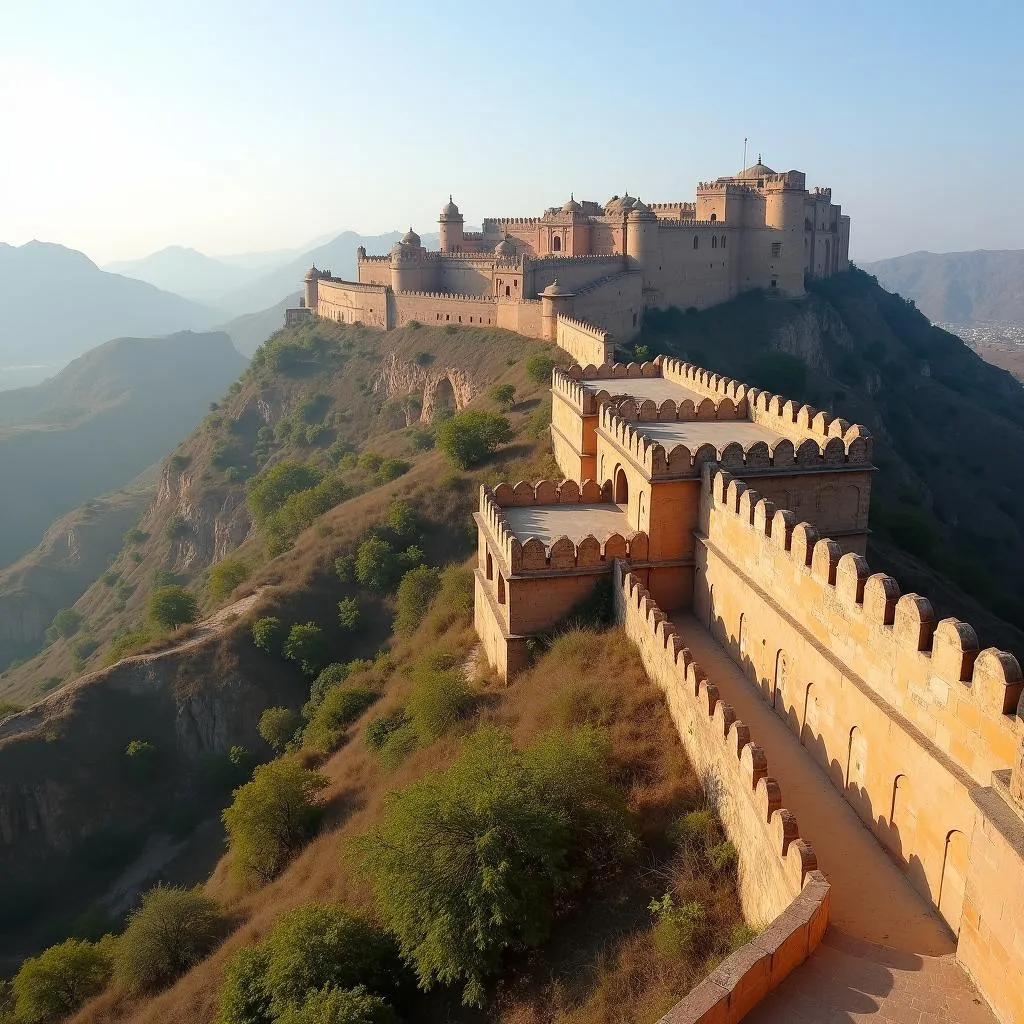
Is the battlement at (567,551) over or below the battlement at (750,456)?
below

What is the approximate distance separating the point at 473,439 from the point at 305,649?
1119 cm

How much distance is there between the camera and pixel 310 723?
29.2 metres

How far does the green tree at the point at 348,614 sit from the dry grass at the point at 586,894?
361 inches

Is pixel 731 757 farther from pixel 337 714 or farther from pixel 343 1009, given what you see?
pixel 337 714

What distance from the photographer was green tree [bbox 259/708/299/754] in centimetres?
3089

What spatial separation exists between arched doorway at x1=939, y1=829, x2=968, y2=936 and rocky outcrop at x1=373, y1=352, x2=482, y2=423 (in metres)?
44.2

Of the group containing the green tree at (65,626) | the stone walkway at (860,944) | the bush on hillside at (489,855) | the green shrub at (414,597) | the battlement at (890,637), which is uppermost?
the battlement at (890,637)

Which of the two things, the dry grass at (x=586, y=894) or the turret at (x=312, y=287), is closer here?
the dry grass at (x=586, y=894)

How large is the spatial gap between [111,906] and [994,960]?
26.7m

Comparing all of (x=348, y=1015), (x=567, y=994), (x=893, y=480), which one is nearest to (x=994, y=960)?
(x=567, y=994)

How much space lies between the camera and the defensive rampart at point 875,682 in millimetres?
9531

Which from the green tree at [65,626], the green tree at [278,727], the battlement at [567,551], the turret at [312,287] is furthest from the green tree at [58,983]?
the turret at [312,287]

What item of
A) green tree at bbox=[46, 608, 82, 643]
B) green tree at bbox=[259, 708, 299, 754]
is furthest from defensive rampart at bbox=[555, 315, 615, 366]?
green tree at bbox=[46, 608, 82, 643]

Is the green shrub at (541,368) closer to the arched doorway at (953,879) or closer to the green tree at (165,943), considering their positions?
the green tree at (165,943)
